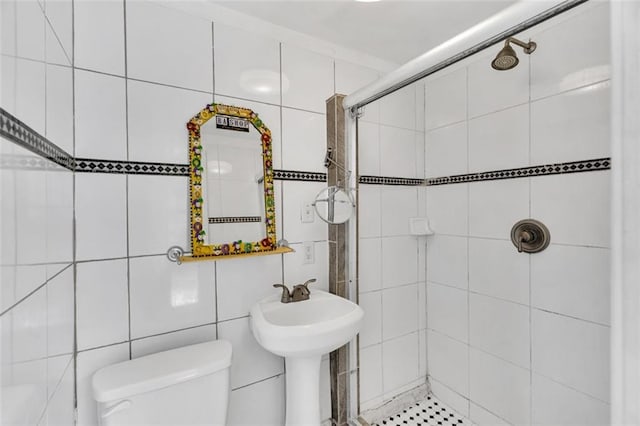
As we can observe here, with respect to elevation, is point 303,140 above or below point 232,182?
above

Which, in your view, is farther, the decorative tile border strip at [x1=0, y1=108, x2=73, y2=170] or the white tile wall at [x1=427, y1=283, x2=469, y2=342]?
the white tile wall at [x1=427, y1=283, x2=469, y2=342]

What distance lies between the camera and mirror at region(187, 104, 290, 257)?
4.24 ft

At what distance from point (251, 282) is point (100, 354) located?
0.63m

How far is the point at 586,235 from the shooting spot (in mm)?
1306

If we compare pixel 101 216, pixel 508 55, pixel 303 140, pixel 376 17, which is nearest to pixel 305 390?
pixel 101 216

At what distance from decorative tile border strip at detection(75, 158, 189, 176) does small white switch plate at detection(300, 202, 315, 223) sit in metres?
0.60

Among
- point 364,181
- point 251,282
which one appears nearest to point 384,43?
point 364,181

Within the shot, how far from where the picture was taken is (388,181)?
1910 mm

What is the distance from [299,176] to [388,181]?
0.64m

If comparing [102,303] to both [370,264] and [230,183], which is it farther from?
[370,264]

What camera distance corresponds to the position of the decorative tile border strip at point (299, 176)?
60.2 inches

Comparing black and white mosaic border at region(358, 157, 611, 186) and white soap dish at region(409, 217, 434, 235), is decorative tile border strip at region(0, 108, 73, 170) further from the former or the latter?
white soap dish at region(409, 217, 434, 235)

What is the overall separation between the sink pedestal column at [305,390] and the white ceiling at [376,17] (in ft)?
5.39

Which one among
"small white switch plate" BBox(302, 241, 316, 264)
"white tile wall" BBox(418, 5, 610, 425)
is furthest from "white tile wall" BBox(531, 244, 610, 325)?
"small white switch plate" BBox(302, 241, 316, 264)
